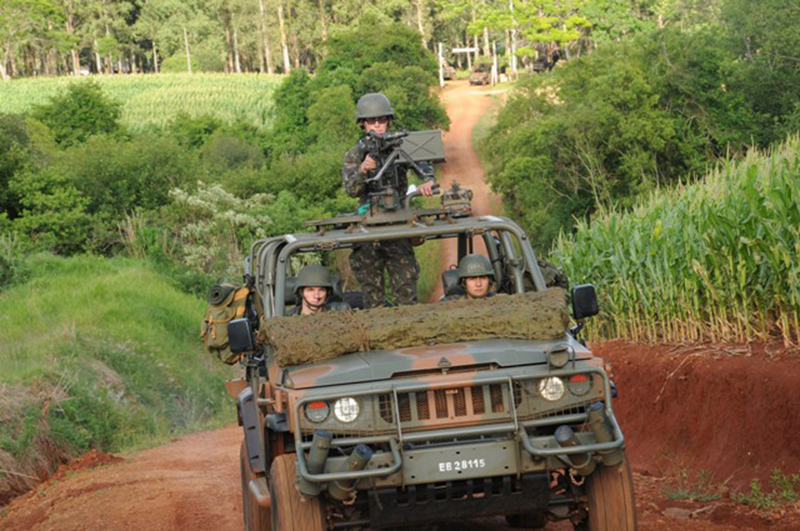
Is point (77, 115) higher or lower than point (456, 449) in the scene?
higher

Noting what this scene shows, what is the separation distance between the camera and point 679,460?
39.5 feet

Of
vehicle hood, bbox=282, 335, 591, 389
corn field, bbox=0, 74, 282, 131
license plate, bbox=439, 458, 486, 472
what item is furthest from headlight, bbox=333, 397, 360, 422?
corn field, bbox=0, 74, 282, 131

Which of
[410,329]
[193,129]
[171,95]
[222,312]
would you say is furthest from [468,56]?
[410,329]

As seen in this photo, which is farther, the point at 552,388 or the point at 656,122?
the point at 656,122

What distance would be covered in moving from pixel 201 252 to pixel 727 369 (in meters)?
23.1

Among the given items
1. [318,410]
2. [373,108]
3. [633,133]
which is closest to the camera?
[318,410]

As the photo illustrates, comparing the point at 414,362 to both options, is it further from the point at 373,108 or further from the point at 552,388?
the point at 373,108

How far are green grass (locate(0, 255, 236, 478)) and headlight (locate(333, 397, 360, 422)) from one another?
8524mm

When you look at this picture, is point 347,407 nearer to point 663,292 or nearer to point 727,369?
point 727,369

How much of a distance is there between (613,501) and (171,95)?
80.4 m

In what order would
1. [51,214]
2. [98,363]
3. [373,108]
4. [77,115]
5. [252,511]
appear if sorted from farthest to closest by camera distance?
[77,115] → [51,214] → [98,363] → [373,108] → [252,511]

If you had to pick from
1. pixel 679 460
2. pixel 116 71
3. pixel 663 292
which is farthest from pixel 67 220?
pixel 116 71

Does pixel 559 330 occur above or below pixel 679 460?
above

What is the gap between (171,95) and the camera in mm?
84625
